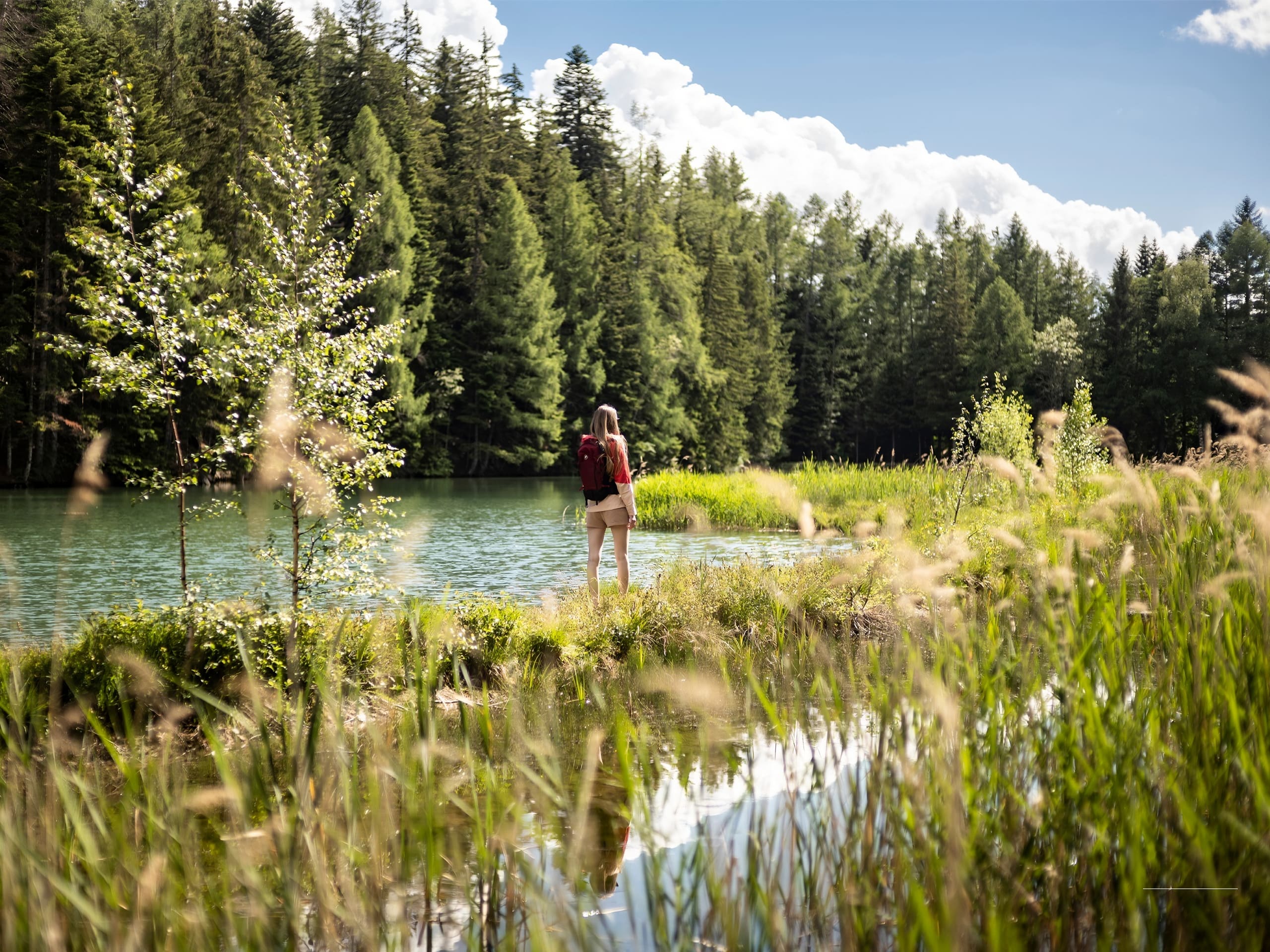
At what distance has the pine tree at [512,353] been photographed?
47188 millimetres

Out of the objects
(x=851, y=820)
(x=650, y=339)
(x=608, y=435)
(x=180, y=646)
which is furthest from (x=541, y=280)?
(x=851, y=820)

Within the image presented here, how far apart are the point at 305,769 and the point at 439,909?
50.2 inches

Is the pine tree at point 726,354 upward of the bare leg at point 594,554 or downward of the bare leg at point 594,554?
upward

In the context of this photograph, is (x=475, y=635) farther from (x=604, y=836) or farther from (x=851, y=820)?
(x=851, y=820)

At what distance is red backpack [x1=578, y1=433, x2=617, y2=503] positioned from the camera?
9.09 meters

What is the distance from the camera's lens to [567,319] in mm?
52344

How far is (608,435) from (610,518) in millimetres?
794

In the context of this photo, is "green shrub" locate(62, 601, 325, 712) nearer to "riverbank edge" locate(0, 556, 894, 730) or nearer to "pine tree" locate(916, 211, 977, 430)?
"riverbank edge" locate(0, 556, 894, 730)

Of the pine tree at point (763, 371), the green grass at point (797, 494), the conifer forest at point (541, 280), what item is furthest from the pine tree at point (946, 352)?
the green grass at point (797, 494)

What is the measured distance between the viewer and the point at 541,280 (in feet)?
157

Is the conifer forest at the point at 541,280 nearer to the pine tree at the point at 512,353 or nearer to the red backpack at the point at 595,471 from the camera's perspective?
the pine tree at the point at 512,353

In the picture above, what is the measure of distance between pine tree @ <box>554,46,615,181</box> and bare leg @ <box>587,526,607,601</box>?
52.6 metres

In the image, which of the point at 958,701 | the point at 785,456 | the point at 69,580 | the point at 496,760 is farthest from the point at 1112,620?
the point at 785,456

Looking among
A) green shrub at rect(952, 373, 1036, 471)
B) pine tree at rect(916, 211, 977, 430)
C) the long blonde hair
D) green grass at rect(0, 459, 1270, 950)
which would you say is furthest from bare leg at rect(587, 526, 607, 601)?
pine tree at rect(916, 211, 977, 430)
